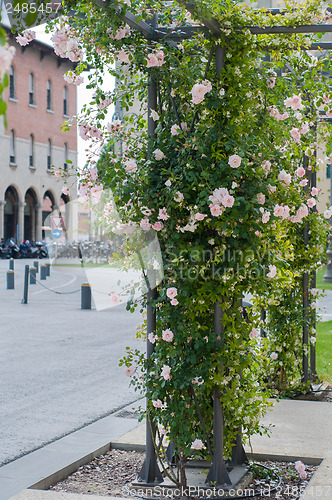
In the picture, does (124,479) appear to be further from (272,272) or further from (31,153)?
(31,153)

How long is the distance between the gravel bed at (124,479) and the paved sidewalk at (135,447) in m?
0.09

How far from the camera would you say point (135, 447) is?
5.21 metres

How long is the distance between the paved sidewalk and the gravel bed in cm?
9

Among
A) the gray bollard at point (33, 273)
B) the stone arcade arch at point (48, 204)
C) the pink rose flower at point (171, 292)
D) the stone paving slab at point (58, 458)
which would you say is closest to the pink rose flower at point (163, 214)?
the pink rose flower at point (171, 292)

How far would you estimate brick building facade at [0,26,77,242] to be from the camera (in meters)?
52.6

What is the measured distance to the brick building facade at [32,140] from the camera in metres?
52.6

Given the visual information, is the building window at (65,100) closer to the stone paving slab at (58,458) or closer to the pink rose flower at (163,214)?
the stone paving slab at (58,458)

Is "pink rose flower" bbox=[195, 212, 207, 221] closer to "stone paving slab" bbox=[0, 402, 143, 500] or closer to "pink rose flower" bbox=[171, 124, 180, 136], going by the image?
"pink rose flower" bbox=[171, 124, 180, 136]

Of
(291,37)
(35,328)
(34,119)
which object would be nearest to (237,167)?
(291,37)

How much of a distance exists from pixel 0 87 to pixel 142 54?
2.82m

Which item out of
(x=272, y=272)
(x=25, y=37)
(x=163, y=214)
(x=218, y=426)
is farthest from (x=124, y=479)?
(x=25, y=37)

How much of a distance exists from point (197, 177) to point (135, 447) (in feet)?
7.54

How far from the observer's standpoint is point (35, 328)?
13.2 meters

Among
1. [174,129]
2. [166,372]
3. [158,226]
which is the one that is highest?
[174,129]
